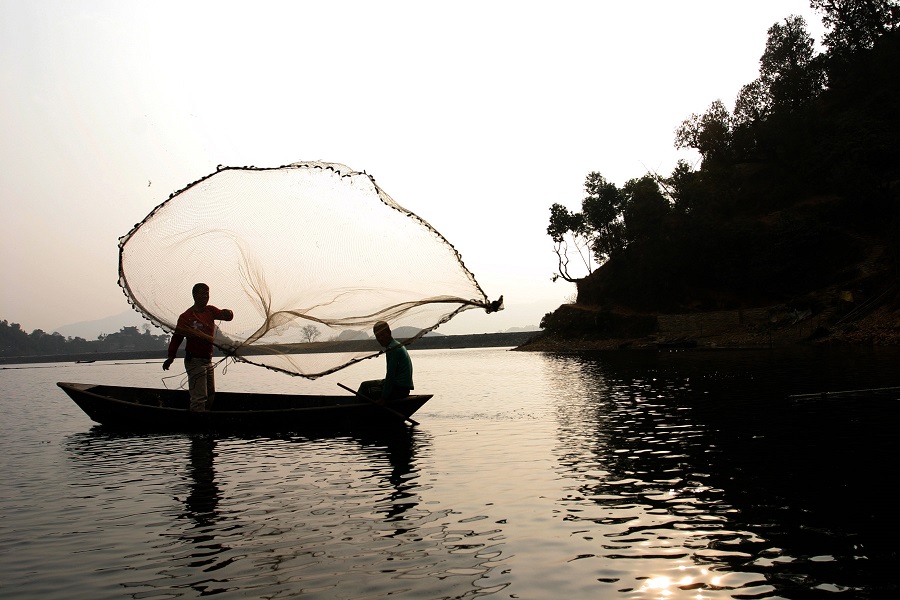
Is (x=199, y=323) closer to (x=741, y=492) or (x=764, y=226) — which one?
(x=741, y=492)

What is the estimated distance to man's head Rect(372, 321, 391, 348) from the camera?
1651cm

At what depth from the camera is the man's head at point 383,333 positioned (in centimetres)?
1651

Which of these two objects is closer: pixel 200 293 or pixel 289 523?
pixel 289 523

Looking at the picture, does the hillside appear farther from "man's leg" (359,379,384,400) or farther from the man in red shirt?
the man in red shirt

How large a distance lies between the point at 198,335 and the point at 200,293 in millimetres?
1053

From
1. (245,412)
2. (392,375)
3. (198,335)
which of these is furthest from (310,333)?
(245,412)

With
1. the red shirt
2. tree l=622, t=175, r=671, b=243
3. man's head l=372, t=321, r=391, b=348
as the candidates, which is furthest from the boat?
tree l=622, t=175, r=671, b=243

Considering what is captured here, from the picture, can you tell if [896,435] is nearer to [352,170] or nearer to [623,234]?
[352,170]

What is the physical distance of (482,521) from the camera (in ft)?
31.0

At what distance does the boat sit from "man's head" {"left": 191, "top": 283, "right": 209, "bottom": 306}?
3.77 metres

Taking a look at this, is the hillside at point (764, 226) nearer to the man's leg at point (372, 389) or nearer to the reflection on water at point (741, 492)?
the reflection on water at point (741, 492)

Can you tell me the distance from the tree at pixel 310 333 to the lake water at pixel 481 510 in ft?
9.00

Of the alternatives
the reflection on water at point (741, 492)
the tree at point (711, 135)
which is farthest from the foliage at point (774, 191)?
the reflection on water at point (741, 492)

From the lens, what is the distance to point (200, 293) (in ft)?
55.1
